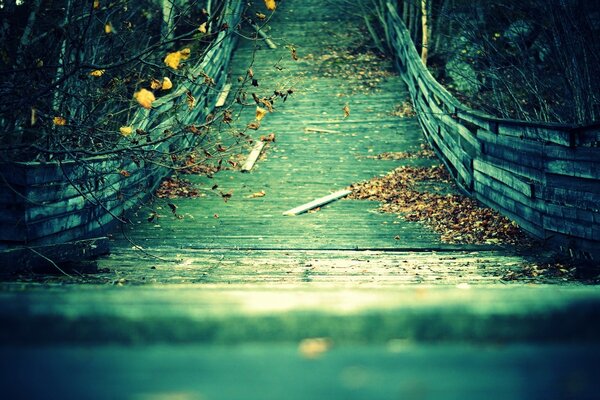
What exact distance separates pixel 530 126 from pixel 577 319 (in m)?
7.08

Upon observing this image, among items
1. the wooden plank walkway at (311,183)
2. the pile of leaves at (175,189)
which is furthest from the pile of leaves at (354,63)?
the pile of leaves at (175,189)

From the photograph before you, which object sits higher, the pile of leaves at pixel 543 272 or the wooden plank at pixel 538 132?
the wooden plank at pixel 538 132

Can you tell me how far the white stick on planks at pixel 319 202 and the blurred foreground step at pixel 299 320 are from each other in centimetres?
934

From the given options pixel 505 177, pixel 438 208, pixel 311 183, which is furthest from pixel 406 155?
pixel 505 177

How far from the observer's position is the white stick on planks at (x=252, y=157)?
13734 mm

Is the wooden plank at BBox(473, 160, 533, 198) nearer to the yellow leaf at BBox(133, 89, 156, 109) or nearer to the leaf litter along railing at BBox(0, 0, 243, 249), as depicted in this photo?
the leaf litter along railing at BBox(0, 0, 243, 249)

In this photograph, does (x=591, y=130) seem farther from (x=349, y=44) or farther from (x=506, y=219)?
(x=349, y=44)

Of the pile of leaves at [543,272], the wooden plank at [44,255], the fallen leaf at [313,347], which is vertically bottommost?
the pile of leaves at [543,272]

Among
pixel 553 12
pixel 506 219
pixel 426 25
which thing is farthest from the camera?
pixel 426 25

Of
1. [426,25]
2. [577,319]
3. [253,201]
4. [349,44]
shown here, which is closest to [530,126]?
[253,201]

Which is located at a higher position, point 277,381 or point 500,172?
point 277,381

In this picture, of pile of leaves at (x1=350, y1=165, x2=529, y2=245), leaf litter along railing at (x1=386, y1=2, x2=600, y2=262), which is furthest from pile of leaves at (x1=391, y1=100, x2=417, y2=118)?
pile of leaves at (x1=350, y1=165, x2=529, y2=245)

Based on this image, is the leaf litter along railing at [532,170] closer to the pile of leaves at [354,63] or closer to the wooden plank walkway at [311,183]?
the wooden plank walkway at [311,183]

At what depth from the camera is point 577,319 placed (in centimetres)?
156
